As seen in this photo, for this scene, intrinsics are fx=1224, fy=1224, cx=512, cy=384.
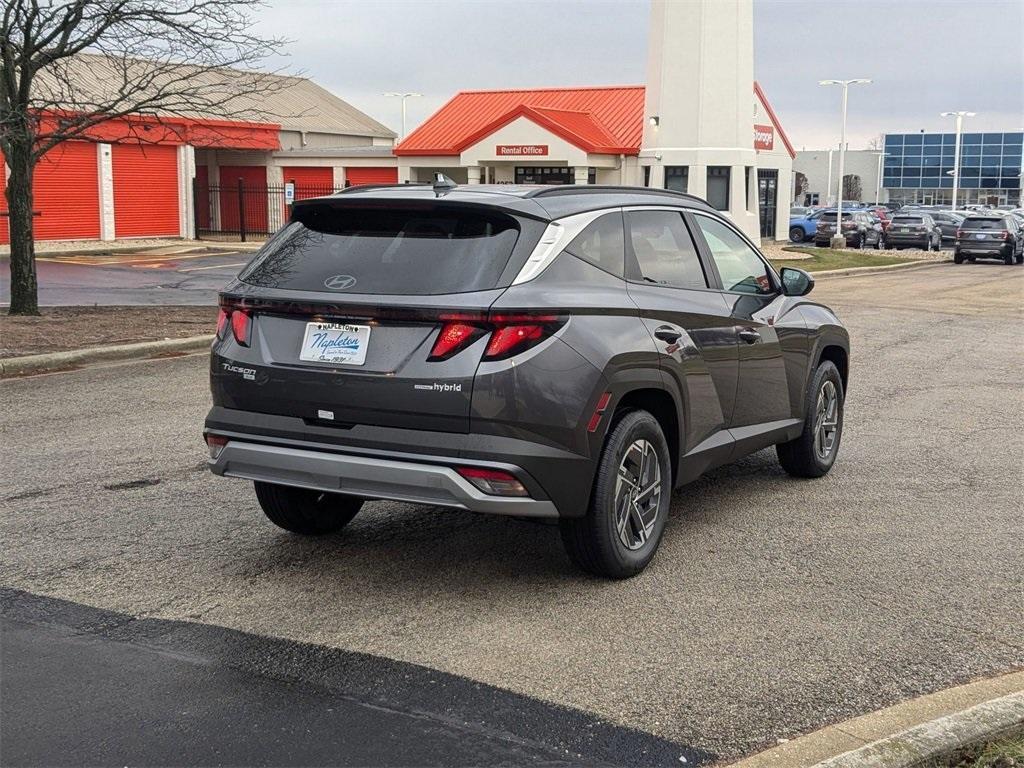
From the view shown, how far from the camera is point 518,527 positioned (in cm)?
655

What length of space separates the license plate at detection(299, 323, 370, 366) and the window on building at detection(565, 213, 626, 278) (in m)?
1.01

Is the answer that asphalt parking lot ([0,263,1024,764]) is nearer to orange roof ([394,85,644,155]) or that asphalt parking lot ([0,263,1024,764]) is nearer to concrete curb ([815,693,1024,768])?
concrete curb ([815,693,1024,768])

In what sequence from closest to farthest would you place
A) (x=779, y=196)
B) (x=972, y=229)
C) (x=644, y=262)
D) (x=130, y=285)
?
(x=644, y=262) → (x=130, y=285) → (x=972, y=229) → (x=779, y=196)

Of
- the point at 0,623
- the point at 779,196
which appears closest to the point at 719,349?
the point at 0,623

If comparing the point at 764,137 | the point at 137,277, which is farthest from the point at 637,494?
the point at 764,137

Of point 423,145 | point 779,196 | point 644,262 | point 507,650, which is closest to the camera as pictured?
point 507,650

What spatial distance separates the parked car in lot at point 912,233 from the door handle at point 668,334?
45631mm

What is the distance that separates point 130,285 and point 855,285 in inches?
633

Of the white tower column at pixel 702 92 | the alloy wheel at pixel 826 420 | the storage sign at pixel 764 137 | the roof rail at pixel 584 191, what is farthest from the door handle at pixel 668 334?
the storage sign at pixel 764 137

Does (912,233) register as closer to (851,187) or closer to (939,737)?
(939,737)

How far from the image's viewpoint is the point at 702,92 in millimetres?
43562

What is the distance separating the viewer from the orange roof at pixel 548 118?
46.3m

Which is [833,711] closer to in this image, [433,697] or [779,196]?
[433,697]

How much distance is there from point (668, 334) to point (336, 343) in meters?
1.64
